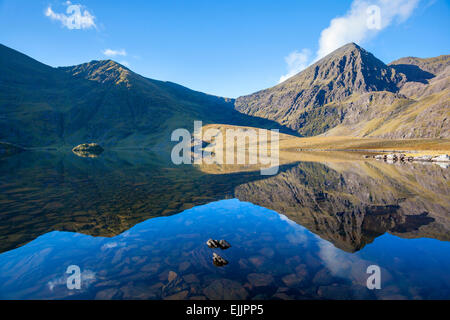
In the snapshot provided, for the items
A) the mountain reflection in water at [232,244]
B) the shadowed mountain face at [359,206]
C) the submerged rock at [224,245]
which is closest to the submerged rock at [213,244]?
the submerged rock at [224,245]

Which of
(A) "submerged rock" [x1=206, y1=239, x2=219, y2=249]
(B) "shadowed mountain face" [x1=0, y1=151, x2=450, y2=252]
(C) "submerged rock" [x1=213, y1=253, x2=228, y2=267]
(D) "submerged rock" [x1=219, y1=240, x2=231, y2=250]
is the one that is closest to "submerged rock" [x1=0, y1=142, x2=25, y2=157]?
(B) "shadowed mountain face" [x1=0, y1=151, x2=450, y2=252]

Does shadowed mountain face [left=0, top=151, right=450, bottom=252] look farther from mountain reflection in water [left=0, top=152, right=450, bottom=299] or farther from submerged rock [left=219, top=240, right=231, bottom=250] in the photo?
submerged rock [left=219, top=240, right=231, bottom=250]

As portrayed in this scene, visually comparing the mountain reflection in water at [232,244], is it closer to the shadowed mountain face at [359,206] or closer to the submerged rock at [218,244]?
the shadowed mountain face at [359,206]

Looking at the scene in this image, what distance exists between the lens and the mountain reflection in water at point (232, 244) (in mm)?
9469

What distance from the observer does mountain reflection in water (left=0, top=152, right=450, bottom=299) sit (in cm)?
947

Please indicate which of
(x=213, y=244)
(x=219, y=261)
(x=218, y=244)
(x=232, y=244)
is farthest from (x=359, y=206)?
(x=219, y=261)

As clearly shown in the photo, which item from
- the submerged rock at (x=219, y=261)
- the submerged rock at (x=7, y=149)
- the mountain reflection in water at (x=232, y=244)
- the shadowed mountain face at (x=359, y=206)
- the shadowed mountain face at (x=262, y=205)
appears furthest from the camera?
the submerged rock at (x=7, y=149)

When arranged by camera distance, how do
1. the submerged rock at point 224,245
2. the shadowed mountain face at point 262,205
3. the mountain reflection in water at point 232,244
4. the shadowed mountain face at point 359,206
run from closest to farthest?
the mountain reflection in water at point 232,244
the submerged rock at point 224,245
the shadowed mountain face at point 359,206
the shadowed mountain face at point 262,205

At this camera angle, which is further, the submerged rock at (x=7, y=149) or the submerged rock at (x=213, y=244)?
the submerged rock at (x=7, y=149)

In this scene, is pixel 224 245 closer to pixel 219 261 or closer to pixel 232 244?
pixel 232 244

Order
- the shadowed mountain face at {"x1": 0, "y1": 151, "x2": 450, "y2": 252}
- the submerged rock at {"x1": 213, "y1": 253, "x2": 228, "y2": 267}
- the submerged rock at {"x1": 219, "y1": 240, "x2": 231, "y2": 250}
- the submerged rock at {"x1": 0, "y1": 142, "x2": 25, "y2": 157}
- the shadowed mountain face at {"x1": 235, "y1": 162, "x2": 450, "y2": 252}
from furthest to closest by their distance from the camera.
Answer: the submerged rock at {"x1": 0, "y1": 142, "x2": 25, "y2": 157} → the shadowed mountain face at {"x1": 0, "y1": 151, "x2": 450, "y2": 252} → the shadowed mountain face at {"x1": 235, "y1": 162, "x2": 450, "y2": 252} → the submerged rock at {"x1": 219, "y1": 240, "x2": 231, "y2": 250} → the submerged rock at {"x1": 213, "y1": 253, "x2": 228, "y2": 267}

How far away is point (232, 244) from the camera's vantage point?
46.0ft

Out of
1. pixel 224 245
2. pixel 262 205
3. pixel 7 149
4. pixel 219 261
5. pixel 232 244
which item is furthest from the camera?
pixel 7 149
